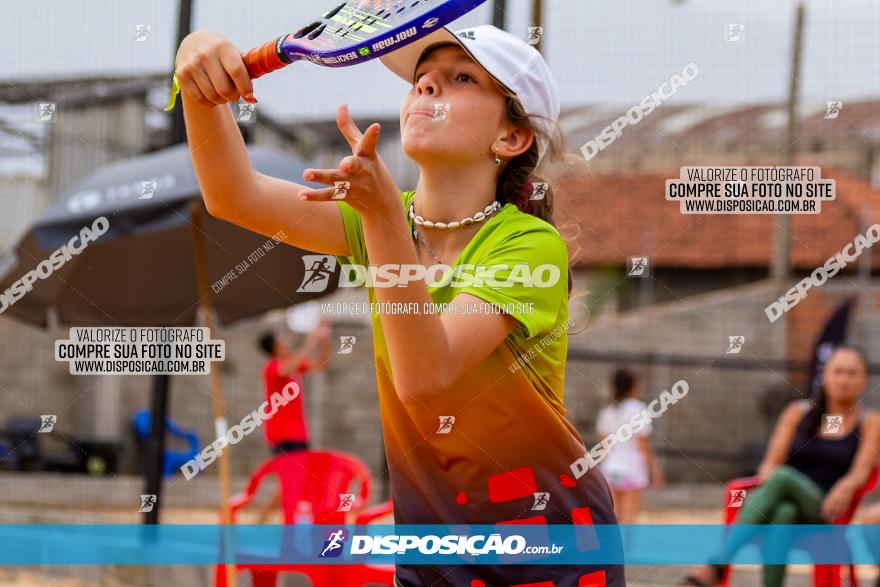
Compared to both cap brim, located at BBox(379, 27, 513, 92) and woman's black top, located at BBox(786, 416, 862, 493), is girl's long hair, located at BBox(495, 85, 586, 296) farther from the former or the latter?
woman's black top, located at BBox(786, 416, 862, 493)

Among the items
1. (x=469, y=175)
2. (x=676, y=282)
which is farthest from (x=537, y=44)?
(x=676, y=282)

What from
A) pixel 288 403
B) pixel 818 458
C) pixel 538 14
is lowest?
pixel 818 458

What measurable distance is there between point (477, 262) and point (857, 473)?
3357 mm

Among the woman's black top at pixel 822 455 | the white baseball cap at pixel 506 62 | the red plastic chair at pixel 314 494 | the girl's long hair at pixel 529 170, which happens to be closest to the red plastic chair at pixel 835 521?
the woman's black top at pixel 822 455

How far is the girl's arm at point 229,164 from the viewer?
6.03ft

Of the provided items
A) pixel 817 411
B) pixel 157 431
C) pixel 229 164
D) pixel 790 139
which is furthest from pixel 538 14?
pixel 790 139

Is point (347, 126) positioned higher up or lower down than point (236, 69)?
lower down

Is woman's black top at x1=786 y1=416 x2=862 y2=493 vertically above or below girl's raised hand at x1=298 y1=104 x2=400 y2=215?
below

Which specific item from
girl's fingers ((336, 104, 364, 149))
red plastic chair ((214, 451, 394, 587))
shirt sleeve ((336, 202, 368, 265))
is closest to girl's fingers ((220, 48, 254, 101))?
girl's fingers ((336, 104, 364, 149))

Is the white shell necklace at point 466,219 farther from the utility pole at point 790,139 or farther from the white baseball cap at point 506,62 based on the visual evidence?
the utility pole at point 790,139

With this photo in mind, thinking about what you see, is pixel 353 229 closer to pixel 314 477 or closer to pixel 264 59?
pixel 264 59

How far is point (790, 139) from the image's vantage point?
32.2 ft

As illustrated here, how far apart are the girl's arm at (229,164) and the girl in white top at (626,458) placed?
5.80m

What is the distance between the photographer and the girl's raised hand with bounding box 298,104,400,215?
62.6 inches
